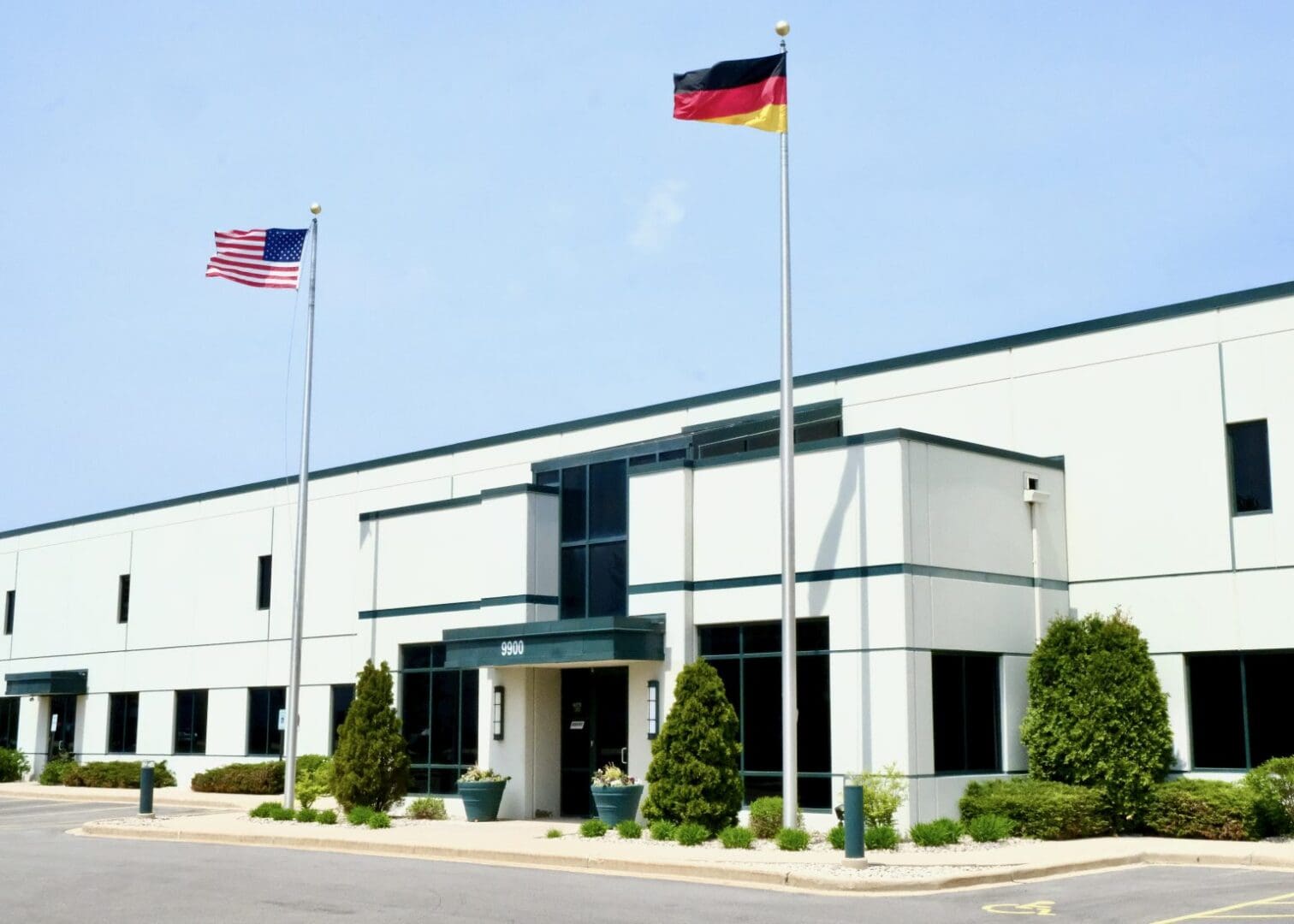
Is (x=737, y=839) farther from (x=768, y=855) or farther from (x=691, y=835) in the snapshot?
(x=768, y=855)

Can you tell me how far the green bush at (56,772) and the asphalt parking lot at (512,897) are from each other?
25077 mm

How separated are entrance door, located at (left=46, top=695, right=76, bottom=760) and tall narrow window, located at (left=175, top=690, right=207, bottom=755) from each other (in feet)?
20.6

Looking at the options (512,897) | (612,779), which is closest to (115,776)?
(612,779)

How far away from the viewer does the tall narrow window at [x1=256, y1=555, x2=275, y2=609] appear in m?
42.5

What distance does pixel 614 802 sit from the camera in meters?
25.0

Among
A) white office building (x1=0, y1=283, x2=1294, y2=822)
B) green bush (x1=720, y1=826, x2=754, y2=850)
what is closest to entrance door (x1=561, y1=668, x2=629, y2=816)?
white office building (x1=0, y1=283, x2=1294, y2=822)

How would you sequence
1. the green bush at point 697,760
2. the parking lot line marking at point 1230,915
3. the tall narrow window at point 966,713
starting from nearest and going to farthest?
the parking lot line marking at point 1230,915 < the green bush at point 697,760 < the tall narrow window at point 966,713

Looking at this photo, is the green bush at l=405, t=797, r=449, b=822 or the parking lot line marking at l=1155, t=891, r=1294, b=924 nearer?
the parking lot line marking at l=1155, t=891, r=1294, b=924

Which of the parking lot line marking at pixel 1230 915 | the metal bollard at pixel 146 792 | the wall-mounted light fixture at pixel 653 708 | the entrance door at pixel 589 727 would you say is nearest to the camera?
the parking lot line marking at pixel 1230 915

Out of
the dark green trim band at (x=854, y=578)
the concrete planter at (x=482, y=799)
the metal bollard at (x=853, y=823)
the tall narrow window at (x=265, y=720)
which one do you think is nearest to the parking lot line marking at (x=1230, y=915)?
the metal bollard at (x=853, y=823)

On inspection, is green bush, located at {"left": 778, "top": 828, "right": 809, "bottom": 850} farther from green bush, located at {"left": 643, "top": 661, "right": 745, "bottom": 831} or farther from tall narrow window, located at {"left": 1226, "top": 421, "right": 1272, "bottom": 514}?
tall narrow window, located at {"left": 1226, "top": 421, "right": 1272, "bottom": 514}

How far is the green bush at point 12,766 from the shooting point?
48312 mm

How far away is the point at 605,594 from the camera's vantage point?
2889cm

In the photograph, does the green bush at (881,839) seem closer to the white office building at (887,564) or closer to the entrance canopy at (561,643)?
the white office building at (887,564)
